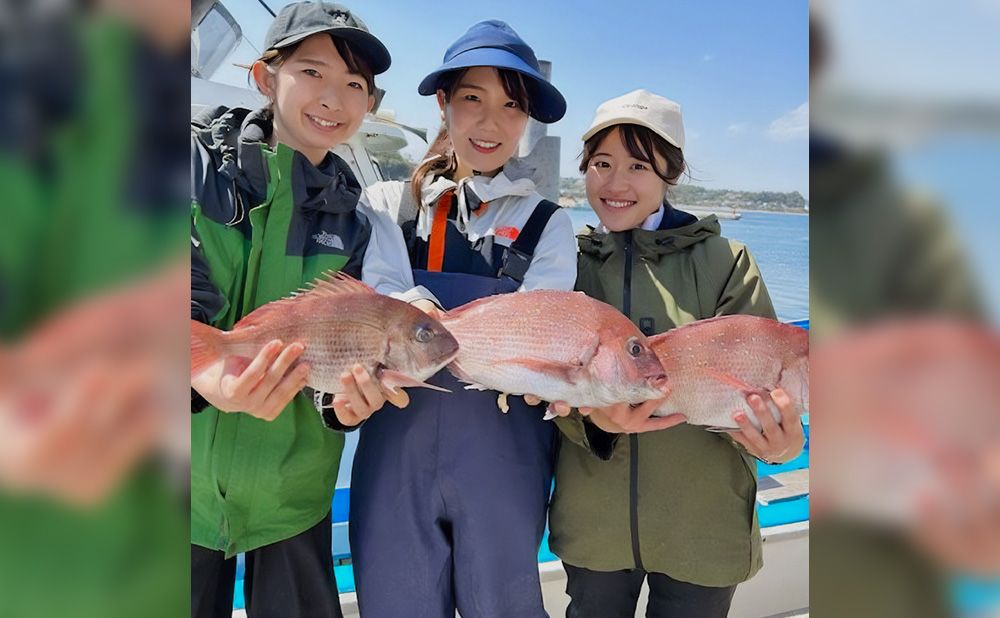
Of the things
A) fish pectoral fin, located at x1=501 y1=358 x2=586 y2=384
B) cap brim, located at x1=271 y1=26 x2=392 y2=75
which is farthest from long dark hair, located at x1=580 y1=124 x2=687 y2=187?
fish pectoral fin, located at x1=501 y1=358 x2=586 y2=384

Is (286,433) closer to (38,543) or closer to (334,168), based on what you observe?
(334,168)

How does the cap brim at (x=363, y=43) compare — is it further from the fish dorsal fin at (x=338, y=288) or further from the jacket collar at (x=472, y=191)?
the fish dorsal fin at (x=338, y=288)

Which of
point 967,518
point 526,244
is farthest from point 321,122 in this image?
point 967,518

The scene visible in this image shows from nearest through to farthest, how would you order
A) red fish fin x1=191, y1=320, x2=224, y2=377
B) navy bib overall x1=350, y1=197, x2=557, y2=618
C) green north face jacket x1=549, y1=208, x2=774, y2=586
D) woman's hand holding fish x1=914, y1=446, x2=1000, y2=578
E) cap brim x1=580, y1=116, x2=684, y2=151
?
woman's hand holding fish x1=914, y1=446, x2=1000, y2=578, red fish fin x1=191, y1=320, x2=224, y2=377, navy bib overall x1=350, y1=197, x2=557, y2=618, green north face jacket x1=549, y1=208, x2=774, y2=586, cap brim x1=580, y1=116, x2=684, y2=151

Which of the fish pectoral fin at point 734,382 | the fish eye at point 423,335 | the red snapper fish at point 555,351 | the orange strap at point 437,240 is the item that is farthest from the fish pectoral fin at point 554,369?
the orange strap at point 437,240

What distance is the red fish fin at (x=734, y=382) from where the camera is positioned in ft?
4.98

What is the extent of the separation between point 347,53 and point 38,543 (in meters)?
1.59

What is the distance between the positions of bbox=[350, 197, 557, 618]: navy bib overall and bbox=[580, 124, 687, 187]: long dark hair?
0.51 metres

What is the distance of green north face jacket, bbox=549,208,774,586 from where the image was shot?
1.72m

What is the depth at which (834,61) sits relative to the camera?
0.48 m

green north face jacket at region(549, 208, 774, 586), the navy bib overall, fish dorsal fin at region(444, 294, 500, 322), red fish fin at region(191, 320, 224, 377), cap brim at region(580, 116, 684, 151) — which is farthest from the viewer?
cap brim at region(580, 116, 684, 151)

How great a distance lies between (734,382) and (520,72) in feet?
3.27

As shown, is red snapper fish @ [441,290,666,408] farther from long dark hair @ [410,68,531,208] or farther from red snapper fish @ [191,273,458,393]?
long dark hair @ [410,68,531,208]

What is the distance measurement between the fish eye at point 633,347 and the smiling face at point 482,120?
68 cm
